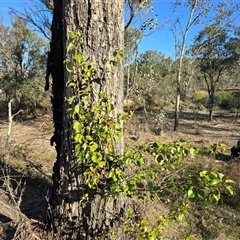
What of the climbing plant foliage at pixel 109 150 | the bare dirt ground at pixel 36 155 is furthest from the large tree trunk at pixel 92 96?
the bare dirt ground at pixel 36 155

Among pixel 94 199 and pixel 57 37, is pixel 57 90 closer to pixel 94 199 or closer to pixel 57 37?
pixel 57 37

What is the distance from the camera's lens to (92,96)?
8.27 ft

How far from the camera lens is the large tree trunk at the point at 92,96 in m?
2.53

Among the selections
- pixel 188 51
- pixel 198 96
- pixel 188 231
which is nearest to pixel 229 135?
pixel 188 51

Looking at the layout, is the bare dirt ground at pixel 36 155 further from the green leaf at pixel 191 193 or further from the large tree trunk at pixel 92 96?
the green leaf at pixel 191 193

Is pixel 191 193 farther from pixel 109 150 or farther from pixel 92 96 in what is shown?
pixel 92 96

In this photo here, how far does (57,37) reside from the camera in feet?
9.73

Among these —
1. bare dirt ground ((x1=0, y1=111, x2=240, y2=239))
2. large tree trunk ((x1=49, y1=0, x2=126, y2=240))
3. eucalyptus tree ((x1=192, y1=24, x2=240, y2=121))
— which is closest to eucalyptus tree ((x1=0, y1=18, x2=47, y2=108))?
bare dirt ground ((x1=0, y1=111, x2=240, y2=239))

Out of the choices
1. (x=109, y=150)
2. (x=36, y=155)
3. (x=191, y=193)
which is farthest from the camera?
(x=36, y=155)

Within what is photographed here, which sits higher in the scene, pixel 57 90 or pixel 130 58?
pixel 130 58

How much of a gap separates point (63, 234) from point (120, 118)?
4.75 ft

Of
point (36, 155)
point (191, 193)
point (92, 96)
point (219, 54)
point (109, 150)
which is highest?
point (219, 54)

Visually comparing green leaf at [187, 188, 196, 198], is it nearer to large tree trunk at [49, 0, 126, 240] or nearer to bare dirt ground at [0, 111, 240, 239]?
large tree trunk at [49, 0, 126, 240]

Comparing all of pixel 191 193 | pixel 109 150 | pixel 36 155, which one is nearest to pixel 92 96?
pixel 109 150
